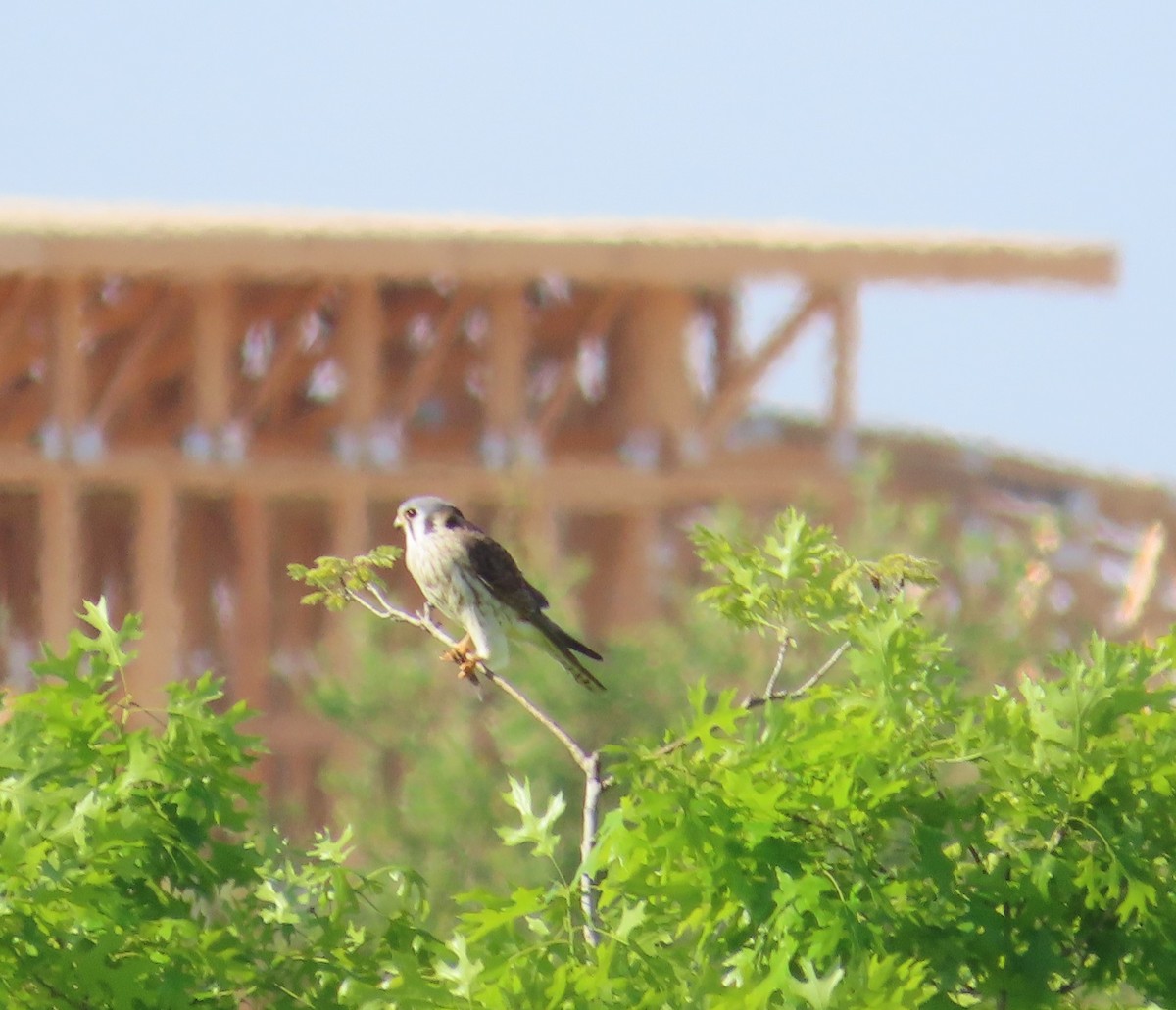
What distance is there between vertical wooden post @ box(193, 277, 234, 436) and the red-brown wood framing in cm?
3

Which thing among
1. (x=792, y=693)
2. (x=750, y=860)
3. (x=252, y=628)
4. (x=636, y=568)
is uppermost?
(x=792, y=693)

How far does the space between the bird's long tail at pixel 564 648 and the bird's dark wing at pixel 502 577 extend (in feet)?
0.63

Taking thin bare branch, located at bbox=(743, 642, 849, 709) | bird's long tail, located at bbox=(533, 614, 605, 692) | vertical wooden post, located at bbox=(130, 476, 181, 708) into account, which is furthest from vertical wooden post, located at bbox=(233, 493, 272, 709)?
thin bare branch, located at bbox=(743, 642, 849, 709)

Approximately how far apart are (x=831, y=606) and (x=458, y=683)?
1895 cm

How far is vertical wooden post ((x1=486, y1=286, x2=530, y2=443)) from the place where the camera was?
90.2 ft

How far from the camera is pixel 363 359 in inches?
1080

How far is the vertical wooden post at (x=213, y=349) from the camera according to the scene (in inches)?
1069

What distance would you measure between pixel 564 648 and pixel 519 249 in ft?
56.1

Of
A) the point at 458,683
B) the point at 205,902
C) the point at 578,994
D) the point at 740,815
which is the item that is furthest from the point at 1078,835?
the point at 458,683

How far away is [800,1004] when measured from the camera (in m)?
5.73

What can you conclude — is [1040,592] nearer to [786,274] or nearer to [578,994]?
[786,274]

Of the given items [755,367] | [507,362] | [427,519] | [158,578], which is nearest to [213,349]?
[158,578]

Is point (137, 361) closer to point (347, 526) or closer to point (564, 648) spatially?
point (347, 526)

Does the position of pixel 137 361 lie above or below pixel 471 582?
below
